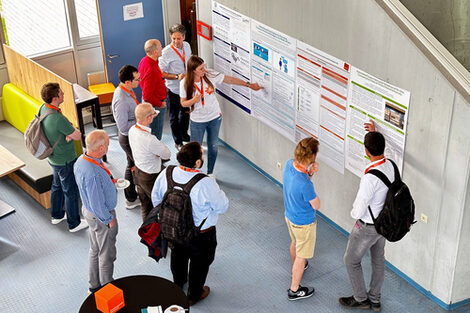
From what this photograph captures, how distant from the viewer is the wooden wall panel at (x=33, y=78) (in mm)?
6871

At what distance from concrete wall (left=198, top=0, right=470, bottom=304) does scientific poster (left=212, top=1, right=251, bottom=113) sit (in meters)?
0.91

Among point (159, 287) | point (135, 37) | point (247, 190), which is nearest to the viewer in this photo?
point (159, 287)

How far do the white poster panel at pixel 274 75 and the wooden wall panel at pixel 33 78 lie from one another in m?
2.15

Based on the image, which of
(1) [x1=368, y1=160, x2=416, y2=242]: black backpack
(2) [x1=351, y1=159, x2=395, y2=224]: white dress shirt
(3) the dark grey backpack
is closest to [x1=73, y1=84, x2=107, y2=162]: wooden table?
(3) the dark grey backpack

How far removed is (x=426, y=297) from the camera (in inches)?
207

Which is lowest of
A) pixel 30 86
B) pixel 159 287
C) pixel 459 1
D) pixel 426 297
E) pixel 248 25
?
pixel 426 297

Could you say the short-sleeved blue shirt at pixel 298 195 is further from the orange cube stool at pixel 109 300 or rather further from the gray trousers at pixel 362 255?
the orange cube stool at pixel 109 300

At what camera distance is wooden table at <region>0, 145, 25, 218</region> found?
626 centimetres

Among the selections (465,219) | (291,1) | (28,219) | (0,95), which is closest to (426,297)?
(465,219)

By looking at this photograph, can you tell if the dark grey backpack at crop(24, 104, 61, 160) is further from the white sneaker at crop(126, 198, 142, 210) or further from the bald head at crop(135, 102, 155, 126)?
the white sneaker at crop(126, 198, 142, 210)

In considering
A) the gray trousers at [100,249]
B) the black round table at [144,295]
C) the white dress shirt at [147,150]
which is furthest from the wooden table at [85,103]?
the black round table at [144,295]

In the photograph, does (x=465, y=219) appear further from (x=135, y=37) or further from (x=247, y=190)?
(x=135, y=37)

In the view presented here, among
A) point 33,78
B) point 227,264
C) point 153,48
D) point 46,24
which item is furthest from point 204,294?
point 46,24

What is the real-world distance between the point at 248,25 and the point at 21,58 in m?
3.02
